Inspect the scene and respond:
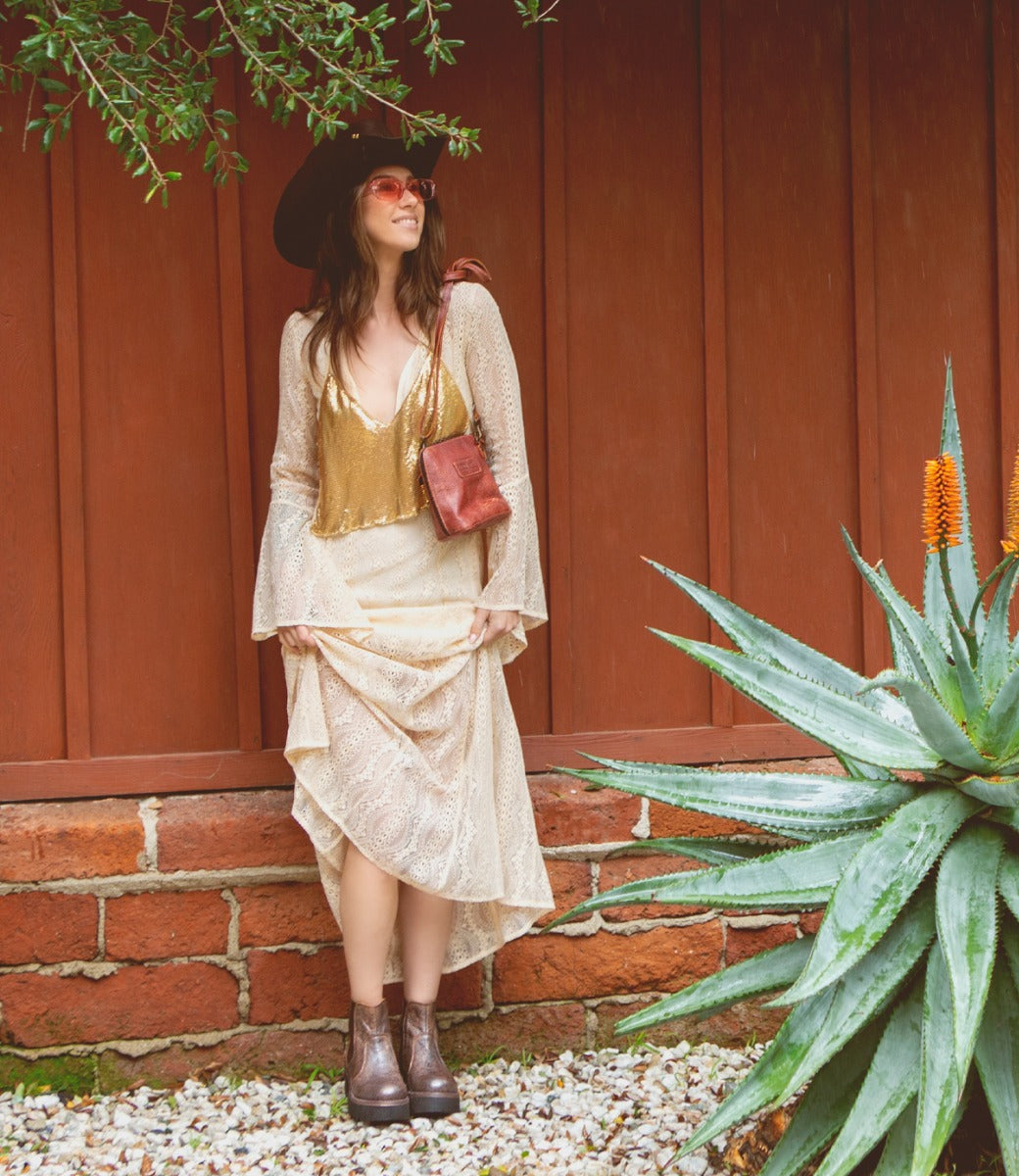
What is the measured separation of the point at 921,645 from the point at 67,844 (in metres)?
2.19

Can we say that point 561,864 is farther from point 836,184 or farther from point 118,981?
point 836,184

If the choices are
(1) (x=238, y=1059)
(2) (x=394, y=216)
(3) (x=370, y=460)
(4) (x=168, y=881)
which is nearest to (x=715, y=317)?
(2) (x=394, y=216)

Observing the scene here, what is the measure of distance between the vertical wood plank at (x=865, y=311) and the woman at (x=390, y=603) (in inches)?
44.4

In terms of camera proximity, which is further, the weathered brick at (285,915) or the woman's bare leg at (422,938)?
the weathered brick at (285,915)

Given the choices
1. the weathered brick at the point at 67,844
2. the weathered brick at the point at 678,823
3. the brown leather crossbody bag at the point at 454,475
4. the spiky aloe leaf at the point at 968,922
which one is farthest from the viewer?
the weathered brick at the point at 678,823

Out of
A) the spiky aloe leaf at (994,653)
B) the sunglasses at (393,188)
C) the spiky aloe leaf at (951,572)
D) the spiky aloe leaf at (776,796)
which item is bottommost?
the spiky aloe leaf at (776,796)

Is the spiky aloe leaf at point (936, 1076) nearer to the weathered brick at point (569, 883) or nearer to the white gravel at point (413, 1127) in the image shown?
the white gravel at point (413, 1127)

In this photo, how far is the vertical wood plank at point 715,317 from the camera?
382 centimetres

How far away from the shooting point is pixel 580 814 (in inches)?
146

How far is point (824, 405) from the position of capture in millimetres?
3943

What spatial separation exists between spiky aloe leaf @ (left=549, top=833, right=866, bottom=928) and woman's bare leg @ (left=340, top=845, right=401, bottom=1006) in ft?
3.37

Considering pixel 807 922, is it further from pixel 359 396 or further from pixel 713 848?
pixel 359 396

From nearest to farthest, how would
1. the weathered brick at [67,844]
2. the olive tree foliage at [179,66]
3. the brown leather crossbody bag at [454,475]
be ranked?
the olive tree foliage at [179,66], the brown leather crossbody bag at [454,475], the weathered brick at [67,844]

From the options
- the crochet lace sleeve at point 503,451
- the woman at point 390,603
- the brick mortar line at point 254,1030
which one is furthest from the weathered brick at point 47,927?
the crochet lace sleeve at point 503,451
